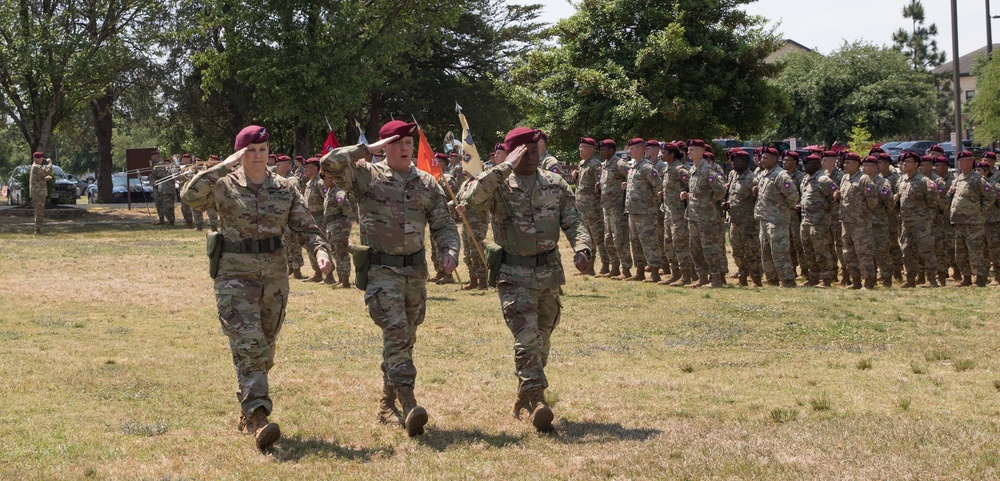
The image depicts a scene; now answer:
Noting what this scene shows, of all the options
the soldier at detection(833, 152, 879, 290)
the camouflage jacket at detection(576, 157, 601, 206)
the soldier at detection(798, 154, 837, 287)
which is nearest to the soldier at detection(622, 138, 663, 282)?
the camouflage jacket at detection(576, 157, 601, 206)

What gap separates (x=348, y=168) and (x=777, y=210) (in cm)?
1102

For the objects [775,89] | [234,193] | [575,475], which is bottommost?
[575,475]

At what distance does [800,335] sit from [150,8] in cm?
3209

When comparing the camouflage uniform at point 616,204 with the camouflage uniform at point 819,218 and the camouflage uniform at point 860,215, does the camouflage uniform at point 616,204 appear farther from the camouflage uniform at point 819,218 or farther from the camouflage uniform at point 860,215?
the camouflage uniform at point 860,215

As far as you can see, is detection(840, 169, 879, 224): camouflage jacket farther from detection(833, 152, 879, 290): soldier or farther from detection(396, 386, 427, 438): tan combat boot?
detection(396, 386, 427, 438): tan combat boot

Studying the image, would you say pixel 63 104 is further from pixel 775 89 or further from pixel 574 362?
pixel 574 362

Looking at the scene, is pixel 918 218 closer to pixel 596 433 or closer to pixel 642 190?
pixel 642 190

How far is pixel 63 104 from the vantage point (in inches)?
1485

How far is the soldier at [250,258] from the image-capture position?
7938mm

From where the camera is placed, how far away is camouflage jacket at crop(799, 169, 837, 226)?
59.4 feet

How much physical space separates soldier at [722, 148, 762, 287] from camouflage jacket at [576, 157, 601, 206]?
224 centimetres

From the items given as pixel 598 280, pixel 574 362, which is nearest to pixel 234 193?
pixel 574 362

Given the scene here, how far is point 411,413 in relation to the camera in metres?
7.99

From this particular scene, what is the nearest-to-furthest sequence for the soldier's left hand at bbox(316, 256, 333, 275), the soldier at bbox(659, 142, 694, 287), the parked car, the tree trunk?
1. the soldier's left hand at bbox(316, 256, 333, 275)
2. the soldier at bbox(659, 142, 694, 287)
3. the parked car
4. the tree trunk
